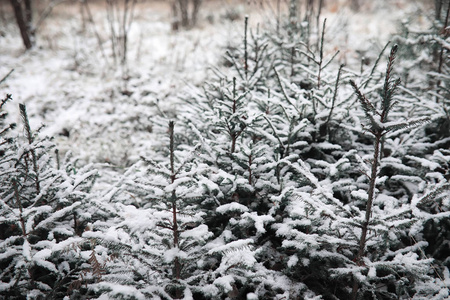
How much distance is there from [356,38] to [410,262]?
838cm

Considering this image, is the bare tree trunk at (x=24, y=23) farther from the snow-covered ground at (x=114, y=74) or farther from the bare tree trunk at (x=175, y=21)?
the bare tree trunk at (x=175, y=21)

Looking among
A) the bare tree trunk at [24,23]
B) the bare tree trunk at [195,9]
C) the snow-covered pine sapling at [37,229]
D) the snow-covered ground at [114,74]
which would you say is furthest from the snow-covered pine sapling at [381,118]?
the bare tree trunk at [24,23]

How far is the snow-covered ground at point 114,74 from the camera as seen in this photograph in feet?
16.5

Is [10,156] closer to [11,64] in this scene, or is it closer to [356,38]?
[11,64]

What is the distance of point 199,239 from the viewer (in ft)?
5.52

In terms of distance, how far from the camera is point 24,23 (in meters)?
8.16

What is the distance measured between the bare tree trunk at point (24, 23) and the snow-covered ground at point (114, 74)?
294mm

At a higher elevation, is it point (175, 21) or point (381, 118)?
point (175, 21)

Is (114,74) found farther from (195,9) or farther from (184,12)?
(195,9)

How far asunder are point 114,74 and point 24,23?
3.78 m

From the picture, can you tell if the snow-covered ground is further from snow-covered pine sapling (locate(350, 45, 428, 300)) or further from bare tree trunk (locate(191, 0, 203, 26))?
snow-covered pine sapling (locate(350, 45, 428, 300))

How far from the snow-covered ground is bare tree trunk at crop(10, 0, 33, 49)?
29 cm

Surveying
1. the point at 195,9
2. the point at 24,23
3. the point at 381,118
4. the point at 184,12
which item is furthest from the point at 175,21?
the point at 381,118

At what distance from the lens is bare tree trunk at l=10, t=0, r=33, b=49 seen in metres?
7.88
